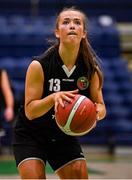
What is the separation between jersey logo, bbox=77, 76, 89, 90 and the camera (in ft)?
13.1

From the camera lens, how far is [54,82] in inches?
155

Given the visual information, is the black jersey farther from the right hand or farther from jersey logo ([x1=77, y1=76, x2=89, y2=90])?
the right hand

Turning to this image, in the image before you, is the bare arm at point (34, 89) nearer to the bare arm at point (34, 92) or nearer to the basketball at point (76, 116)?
the bare arm at point (34, 92)

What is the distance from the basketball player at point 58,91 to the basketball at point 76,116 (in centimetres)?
11

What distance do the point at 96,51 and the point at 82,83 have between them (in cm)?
612

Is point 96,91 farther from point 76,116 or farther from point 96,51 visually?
point 96,51

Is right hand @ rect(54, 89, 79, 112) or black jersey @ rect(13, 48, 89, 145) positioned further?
black jersey @ rect(13, 48, 89, 145)

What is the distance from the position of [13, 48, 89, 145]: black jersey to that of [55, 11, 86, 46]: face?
0.17 meters

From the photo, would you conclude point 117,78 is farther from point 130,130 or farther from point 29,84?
point 29,84

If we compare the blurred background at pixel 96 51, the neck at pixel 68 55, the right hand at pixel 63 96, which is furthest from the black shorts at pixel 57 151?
the blurred background at pixel 96 51

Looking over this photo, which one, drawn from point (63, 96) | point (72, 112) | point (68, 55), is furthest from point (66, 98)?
point (68, 55)

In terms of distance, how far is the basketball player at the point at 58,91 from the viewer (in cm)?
389

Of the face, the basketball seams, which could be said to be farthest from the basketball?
the face

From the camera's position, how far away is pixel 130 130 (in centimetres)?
1074
